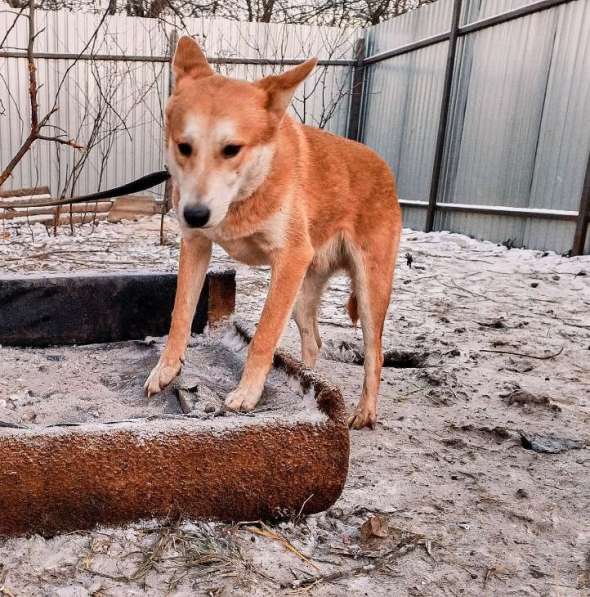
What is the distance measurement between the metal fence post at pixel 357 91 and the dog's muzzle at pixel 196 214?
1025 centimetres

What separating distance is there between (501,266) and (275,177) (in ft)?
16.5

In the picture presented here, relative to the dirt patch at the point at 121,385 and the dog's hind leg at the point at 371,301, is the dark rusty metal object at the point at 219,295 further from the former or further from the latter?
the dog's hind leg at the point at 371,301

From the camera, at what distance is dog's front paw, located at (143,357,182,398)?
2234 mm

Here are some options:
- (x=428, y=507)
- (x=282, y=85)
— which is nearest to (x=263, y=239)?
(x=282, y=85)

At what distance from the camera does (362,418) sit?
2564 millimetres

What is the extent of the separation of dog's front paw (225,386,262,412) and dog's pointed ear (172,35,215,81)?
3.93 ft

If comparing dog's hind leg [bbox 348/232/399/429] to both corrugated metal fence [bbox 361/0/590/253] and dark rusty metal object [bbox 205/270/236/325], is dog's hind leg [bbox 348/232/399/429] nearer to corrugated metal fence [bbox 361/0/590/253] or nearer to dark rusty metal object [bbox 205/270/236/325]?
dark rusty metal object [bbox 205/270/236/325]

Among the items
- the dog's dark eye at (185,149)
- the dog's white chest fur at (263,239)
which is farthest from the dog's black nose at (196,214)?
the dog's white chest fur at (263,239)

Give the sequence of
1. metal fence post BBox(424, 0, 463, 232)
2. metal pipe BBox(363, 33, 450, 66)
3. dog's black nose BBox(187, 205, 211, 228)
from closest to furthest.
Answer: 1. dog's black nose BBox(187, 205, 211, 228)
2. metal fence post BBox(424, 0, 463, 232)
3. metal pipe BBox(363, 33, 450, 66)

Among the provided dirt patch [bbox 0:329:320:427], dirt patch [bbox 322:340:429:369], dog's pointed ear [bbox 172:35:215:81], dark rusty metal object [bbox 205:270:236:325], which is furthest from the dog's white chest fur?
dirt patch [bbox 322:340:429:369]

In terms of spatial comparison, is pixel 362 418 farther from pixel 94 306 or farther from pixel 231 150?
pixel 94 306

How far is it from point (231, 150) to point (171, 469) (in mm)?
1030

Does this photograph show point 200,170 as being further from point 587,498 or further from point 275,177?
point 587,498

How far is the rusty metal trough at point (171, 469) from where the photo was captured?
1.51 m
